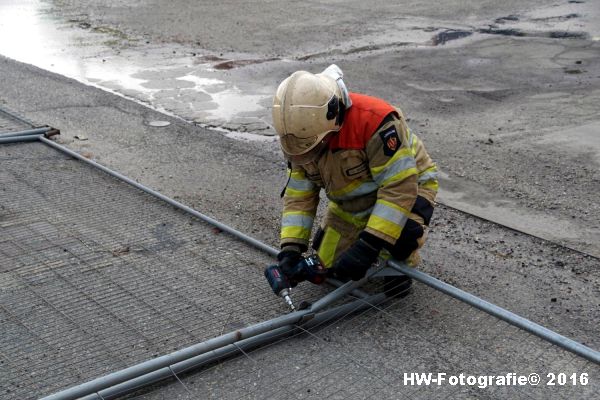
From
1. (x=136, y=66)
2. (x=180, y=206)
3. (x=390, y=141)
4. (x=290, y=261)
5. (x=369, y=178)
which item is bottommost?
(x=136, y=66)

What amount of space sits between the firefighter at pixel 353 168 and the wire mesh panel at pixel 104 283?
52 centimetres

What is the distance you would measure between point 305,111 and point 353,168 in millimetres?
432

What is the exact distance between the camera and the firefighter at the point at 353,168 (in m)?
3.39

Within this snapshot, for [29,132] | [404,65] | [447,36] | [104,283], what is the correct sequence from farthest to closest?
[447,36], [404,65], [29,132], [104,283]

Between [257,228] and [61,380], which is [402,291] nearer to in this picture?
[257,228]

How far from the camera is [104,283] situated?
161 inches

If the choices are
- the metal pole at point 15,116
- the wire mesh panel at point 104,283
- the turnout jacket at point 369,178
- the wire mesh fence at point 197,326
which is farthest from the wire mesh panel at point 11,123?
the turnout jacket at point 369,178

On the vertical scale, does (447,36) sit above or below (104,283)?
above

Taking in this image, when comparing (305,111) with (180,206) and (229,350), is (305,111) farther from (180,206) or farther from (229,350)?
(180,206)

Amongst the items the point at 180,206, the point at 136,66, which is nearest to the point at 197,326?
the point at 180,206

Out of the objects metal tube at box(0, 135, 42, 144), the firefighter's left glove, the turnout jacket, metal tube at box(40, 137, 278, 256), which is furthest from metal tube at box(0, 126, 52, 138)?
the firefighter's left glove

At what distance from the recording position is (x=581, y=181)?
5.73 meters

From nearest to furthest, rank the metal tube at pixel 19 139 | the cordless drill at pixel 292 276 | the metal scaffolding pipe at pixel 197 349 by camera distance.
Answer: the metal scaffolding pipe at pixel 197 349, the cordless drill at pixel 292 276, the metal tube at pixel 19 139

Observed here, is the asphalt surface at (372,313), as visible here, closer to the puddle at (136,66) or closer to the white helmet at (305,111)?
the white helmet at (305,111)
